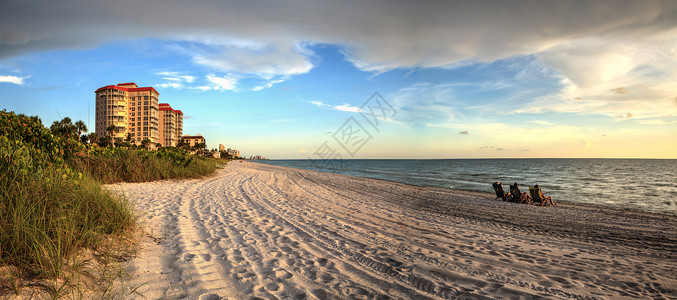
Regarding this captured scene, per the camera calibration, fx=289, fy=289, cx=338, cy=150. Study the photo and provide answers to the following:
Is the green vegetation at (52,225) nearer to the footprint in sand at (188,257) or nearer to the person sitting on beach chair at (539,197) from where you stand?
the footprint in sand at (188,257)

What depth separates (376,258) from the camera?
4414mm

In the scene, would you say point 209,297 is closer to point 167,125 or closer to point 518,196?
point 518,196

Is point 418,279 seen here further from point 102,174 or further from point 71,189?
point 102,174

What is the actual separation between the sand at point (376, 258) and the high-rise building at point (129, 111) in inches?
3838

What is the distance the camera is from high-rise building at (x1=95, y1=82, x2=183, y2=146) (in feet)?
281

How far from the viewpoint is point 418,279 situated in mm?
3666

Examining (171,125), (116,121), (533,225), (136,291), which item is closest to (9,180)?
(136,291)

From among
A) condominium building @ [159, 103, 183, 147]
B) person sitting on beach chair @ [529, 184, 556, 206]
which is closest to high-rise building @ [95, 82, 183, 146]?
condominium building @ [159, 103, 183, 147]

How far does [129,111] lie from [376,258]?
109m

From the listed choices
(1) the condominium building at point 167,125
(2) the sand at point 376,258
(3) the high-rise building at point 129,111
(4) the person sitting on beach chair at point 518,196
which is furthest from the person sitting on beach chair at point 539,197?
(1) the condominium building at point 167,125

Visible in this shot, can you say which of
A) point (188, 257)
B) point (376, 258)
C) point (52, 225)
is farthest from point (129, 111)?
point (376, 258)

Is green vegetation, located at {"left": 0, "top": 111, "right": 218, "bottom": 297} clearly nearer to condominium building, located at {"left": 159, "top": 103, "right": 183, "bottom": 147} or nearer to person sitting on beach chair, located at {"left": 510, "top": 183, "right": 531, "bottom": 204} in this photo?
person sitting on beach chair, located at {"left": 510, "top": 183, "right": 531, "bottom": 204}

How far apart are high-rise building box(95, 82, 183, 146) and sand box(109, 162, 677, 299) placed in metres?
97.5

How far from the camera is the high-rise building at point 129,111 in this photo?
85.6 m
